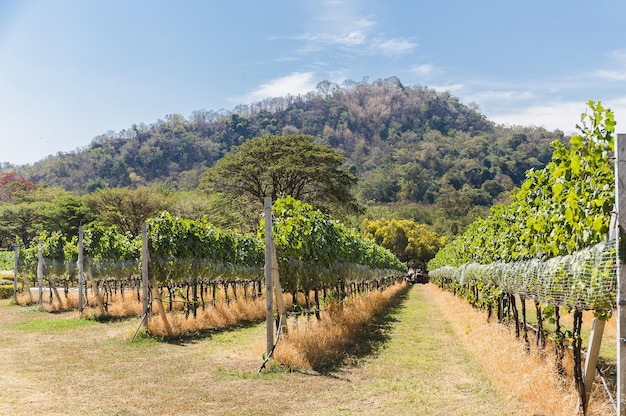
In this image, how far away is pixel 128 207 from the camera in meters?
43.9

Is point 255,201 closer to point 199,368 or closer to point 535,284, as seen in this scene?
point 199,368

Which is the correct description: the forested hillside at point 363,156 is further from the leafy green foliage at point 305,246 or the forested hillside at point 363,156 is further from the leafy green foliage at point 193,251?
the leafy green foliage at point 305,246

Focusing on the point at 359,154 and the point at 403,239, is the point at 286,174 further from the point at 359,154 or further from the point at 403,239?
the point at 359,154

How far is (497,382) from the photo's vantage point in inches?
301

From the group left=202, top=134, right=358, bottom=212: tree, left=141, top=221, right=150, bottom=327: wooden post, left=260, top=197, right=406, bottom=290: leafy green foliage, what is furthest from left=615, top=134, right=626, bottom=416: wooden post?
left=202, top=134, right=358, bottom=212: tree

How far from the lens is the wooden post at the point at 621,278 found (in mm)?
3912

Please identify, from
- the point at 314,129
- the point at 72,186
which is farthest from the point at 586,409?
the point at 314,129

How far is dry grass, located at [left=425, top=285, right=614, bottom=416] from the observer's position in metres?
5.79

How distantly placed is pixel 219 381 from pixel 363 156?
166m

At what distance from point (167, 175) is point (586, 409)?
139961mm

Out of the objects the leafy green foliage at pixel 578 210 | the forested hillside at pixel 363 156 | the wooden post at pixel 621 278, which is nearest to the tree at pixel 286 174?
the leafy green foliage at pixel 578 210

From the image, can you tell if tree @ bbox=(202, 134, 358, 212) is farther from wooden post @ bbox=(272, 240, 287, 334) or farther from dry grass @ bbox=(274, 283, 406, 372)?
wooden post @ bbox=(272, 240, 287, 334)

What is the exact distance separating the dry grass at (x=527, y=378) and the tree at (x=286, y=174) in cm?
2067

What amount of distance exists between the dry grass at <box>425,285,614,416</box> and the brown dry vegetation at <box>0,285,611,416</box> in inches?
0.8
